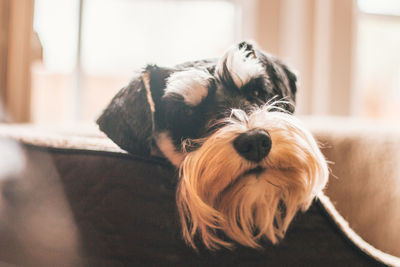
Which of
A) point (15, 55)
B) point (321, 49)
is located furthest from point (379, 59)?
point (15, 55)

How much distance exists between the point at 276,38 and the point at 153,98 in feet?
6.79

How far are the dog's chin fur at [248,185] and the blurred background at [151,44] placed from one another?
1894 mm

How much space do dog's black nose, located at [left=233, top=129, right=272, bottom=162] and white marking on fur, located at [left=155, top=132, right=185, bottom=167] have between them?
0.18 meters

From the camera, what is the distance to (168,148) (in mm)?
917

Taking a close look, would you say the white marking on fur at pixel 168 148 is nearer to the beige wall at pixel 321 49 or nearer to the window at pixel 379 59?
the beige wall at pixel 321 49

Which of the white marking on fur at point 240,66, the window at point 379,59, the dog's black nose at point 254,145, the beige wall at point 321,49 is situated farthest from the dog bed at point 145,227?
the window at point 379,59

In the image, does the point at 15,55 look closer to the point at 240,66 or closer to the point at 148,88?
the point at 148,88

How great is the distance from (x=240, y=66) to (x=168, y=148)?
11.3 inches

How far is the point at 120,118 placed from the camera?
88 cm

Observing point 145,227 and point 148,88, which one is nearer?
point 145,227

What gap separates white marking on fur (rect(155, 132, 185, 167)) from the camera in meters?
0.85

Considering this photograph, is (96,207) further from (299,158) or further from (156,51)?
(156,51)

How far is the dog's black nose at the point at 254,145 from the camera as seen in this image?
2.32 ft

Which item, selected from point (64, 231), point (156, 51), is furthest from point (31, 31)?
point (64, 231)
